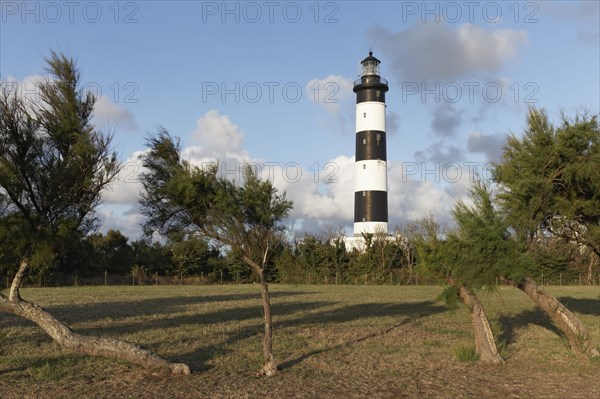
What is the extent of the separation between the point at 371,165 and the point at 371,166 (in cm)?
9

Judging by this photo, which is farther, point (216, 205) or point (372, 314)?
point (372, 314)

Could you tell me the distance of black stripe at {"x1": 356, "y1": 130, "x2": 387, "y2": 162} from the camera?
46969 mm

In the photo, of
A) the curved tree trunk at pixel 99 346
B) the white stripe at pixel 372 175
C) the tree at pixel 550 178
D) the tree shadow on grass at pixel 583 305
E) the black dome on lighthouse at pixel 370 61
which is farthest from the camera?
the black dome on lighthouse at pixel 370 61

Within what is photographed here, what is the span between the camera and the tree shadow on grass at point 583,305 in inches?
969

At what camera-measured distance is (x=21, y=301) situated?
1069 centimetres

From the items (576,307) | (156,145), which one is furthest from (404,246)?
(156,145)

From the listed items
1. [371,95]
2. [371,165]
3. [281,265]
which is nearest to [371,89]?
[371,95]

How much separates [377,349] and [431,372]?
2799 mm

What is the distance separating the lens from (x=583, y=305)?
27750 mm

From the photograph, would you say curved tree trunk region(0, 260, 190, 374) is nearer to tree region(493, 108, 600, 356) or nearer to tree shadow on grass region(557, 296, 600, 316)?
tree region(493, 108, 600, 356)

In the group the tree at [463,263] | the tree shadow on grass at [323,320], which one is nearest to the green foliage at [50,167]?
the tree shadow on grass at [323,320]

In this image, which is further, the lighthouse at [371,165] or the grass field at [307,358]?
the lighthouse at [371,165]

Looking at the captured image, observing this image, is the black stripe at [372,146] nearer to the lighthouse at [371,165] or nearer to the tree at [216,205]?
the lighthouse at [371,165]

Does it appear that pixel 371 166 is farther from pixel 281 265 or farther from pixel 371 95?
pixel 281 265
